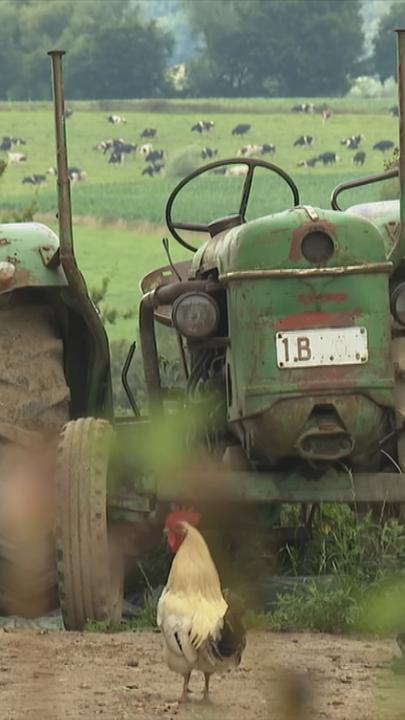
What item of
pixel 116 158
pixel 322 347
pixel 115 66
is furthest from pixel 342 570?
pixel 115 66

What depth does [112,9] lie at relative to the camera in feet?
197

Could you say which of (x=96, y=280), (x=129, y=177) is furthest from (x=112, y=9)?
(x=96, y=280)

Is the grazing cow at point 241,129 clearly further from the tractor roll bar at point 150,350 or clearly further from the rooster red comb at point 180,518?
the rooster red comb at point 180,518

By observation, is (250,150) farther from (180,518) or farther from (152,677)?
(152,677)

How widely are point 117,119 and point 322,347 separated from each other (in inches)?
1777

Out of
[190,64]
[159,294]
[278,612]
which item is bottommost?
[278,612]

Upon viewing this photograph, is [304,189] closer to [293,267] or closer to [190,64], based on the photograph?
[190,64]

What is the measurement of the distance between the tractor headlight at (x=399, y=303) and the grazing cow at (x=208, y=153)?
41360 mm

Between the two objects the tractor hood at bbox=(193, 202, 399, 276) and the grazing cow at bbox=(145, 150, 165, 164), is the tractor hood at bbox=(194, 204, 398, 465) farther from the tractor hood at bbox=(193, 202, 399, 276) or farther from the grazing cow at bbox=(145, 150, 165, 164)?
the grazing cow at bbox=(145, 150, 165, 164)

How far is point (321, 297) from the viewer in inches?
293

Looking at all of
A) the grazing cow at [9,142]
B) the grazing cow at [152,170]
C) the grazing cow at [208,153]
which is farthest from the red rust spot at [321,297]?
the grazing cow at [208,153]

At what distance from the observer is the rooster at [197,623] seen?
587 cm

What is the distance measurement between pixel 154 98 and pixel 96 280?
93.6 ft

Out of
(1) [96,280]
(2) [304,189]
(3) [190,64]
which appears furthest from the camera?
(3) [190,64]
